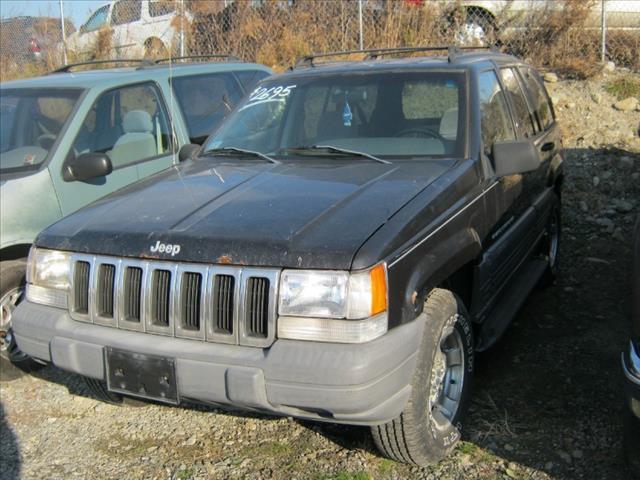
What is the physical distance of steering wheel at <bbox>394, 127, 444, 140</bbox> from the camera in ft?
13.4

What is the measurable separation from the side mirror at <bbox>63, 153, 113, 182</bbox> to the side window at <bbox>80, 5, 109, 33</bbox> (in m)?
9.95

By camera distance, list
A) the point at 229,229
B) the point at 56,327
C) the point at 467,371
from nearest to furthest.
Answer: the point at 229,229 < the point at 56,327 < the point at 467,371

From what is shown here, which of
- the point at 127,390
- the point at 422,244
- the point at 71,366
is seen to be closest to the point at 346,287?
the point at 422,244

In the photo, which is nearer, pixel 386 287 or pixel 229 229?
pixel 386 287

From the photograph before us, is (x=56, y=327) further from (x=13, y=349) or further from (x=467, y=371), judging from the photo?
(x=467, y=371)

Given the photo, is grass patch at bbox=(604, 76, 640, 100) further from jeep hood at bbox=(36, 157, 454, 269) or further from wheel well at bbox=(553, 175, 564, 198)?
jeep hood at bbox=(36, 157, 454, 269)

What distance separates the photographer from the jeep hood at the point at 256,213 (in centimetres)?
292

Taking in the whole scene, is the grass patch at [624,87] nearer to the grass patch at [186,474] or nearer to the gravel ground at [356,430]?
the gravel ground at [356,430]

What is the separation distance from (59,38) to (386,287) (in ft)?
43.2

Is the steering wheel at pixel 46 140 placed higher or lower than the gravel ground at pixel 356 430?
higher

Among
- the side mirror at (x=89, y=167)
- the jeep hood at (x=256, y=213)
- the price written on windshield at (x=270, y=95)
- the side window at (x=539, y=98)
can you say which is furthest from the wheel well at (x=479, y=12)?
the jeep hood at (x=256, y=213)

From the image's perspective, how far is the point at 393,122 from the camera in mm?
4238

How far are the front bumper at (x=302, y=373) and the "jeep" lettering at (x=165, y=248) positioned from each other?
0.38 m

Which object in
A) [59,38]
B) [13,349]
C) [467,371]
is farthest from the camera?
[59,38]
